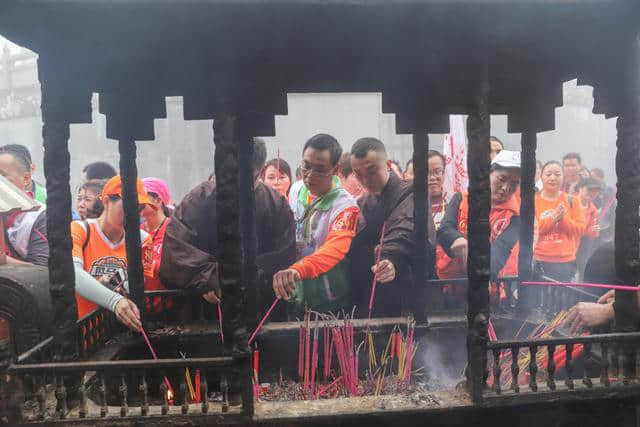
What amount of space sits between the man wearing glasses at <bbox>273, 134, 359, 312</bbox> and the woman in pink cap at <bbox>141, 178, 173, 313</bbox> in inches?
54.3

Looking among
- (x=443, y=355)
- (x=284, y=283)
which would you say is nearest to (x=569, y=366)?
(x=443, y=355)

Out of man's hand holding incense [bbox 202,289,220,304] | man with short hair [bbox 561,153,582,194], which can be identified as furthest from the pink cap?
man with short hair [bbox 561,153,582,194]

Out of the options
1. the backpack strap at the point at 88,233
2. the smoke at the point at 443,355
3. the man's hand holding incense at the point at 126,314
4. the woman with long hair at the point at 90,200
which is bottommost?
the smoke at the point at 443,355

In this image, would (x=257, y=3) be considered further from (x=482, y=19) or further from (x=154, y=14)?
(x=482, y=19)

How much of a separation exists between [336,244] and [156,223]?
6.84 ft

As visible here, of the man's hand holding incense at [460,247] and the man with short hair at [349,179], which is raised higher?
the man with short hair at [349,179]

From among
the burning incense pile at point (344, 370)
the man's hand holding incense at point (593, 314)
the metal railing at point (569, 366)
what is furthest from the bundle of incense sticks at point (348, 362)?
the man's hand holding incense at point (593, 314)

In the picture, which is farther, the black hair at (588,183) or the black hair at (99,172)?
the black hair at (588,183)

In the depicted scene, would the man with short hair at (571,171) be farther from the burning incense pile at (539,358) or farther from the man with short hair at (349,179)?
the burning incense pile at (539,358)

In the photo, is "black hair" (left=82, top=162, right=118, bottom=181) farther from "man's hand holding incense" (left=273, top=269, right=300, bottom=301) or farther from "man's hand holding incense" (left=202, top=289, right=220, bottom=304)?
"man's hand holding incense" (left=273, top=269, right=300, bottom=301)

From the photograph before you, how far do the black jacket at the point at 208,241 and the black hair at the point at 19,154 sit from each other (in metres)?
2.25

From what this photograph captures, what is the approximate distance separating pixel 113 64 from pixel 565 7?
8.60 ft

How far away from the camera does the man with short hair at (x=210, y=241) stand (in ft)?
13.9

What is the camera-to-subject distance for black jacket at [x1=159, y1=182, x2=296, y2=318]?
4.25m
